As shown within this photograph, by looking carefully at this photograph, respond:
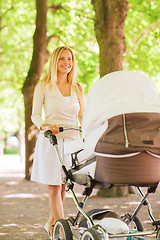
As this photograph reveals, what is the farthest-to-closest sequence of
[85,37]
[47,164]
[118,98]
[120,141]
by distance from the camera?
[85,37] → [47,164] → [118,98] → [120,141]

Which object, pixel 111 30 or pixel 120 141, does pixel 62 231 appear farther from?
pixel 111 30

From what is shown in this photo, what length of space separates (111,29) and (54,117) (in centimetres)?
532

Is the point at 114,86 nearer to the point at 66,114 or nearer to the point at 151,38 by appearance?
the point at 66,114

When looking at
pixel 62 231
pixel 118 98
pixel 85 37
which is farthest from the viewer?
pixel 85 37

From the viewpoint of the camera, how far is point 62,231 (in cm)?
537

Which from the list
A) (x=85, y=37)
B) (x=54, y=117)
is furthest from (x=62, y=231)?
(x=85, y=37)

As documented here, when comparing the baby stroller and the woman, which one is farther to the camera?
the woman

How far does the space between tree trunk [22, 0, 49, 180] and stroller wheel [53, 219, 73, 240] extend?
34.5 feet

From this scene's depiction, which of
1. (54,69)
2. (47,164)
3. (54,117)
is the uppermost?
(54,69)

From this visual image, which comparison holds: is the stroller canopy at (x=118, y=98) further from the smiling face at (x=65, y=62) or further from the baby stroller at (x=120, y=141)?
the smiling face at (x=65, y=62)

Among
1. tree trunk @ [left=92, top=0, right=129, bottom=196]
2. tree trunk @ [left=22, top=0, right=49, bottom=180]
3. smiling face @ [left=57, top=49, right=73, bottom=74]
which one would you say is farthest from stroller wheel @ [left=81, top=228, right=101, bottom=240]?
tree trunk @ [left=22, top=0, right=49, bottom=180]

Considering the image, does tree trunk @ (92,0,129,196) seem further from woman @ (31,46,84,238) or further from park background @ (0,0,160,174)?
woman @ (31,46,84,238)

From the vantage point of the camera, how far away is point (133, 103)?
4539mm

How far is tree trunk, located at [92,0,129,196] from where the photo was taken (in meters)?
11.0
